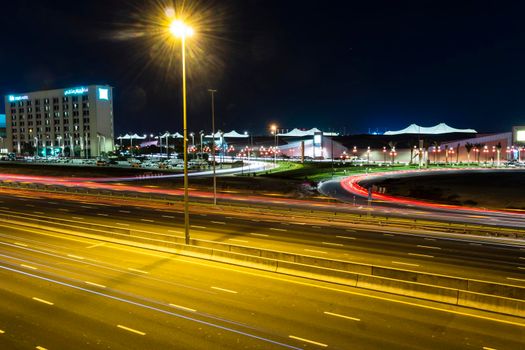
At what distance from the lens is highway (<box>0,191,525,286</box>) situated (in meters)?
21.1

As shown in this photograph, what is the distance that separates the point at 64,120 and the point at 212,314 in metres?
181

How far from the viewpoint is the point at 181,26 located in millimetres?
20625

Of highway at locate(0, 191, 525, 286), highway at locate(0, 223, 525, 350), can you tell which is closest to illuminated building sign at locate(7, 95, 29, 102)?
highway at locate(0, 191, 525, 286)

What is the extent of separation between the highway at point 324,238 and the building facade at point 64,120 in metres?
133

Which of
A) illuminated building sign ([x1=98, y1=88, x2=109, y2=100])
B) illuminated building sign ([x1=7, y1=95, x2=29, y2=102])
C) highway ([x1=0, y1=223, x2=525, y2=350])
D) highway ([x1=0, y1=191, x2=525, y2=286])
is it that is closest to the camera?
highway ([x1=0, y1=223, x2=525, y2=350])

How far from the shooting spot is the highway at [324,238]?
21.1 meters

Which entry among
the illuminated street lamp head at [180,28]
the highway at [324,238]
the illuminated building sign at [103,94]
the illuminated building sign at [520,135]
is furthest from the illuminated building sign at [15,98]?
the illuminated street lamp head at [180,28]

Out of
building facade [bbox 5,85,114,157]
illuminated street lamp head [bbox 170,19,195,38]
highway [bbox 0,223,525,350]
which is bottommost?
highway [bbox 0,223,525,350]

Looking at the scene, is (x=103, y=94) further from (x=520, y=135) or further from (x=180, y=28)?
(x=180, y=28)

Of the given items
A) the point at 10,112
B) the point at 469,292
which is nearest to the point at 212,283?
the point at 469,292

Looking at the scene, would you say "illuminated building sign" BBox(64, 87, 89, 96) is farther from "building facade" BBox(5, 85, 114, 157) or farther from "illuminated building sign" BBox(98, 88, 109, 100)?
"illuminated building sign" BBox(98, 88, 109, 100)

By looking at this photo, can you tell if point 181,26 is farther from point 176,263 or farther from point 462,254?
point 462,254

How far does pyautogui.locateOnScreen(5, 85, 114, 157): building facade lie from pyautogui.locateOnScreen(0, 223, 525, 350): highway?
16057 centimetres

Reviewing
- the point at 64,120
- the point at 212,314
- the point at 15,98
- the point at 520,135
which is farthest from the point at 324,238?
the point at 15,98
